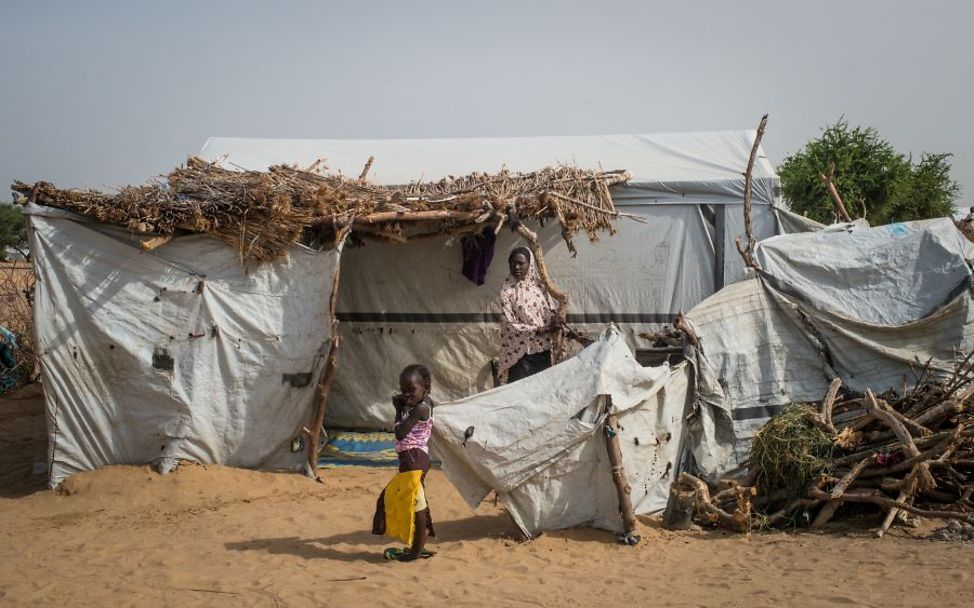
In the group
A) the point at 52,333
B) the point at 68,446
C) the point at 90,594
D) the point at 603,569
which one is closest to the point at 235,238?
the point at 52,333

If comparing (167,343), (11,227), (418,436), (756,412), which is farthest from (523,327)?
(11,227)

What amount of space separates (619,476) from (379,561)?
1.37 metres

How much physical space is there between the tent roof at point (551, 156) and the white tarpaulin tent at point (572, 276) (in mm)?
20

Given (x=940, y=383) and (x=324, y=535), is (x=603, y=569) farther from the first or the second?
(x=940, y=383)

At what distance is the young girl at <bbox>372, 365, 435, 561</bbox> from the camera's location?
474 cm

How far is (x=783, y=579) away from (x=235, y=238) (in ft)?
14.5

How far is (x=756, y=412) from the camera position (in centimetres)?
593

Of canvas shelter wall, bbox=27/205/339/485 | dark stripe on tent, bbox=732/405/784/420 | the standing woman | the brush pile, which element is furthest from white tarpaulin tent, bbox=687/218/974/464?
canvas shelter wall, bbox=27/205/339/485

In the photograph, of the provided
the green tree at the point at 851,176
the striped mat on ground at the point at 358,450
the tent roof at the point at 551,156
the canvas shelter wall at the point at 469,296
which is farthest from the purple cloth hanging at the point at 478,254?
the green tree at the point at 851,176

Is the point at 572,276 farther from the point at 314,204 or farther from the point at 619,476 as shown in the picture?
the point at 619,476

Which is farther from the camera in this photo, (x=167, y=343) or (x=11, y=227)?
(x=11, y=227)

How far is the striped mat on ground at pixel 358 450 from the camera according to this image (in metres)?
7.29

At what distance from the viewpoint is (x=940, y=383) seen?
570 cm

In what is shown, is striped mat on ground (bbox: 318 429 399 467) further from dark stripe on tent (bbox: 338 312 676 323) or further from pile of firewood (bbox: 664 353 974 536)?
pile of firewood (bbox: 664 353 974 536)
